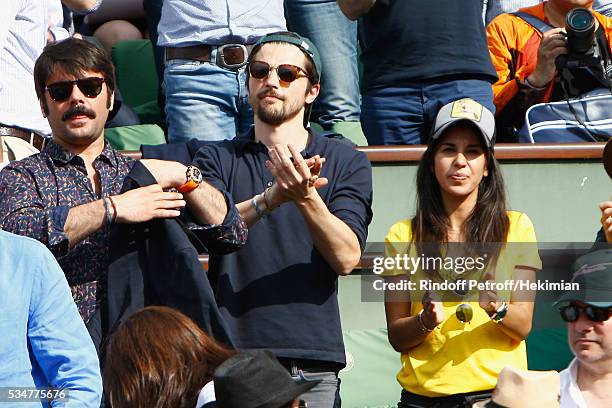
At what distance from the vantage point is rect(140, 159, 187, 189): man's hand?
4402 millimetres

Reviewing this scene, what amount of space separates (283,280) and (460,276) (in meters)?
0.68

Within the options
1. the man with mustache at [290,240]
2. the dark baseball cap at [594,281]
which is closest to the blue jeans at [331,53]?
the man with mustache at [290,240]

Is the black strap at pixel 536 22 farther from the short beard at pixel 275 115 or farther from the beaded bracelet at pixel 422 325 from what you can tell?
the beaded bracelet at pixel 422 325

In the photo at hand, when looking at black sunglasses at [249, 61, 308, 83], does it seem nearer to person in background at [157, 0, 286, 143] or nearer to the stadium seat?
person in background at [157, 0, 286, 143]

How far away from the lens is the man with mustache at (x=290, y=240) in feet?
14.9

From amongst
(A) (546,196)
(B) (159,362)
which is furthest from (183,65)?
(B) (159,362)

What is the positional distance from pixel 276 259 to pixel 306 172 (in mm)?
412

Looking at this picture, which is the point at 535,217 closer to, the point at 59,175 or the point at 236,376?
the point at 59,175

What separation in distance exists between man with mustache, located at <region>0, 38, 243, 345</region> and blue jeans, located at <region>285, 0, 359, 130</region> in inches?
76.4

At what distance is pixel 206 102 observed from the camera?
19.8ft

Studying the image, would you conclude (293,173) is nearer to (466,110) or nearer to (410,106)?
(466,110)

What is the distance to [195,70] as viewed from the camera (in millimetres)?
6070

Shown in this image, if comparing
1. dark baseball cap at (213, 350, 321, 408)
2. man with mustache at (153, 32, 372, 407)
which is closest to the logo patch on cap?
man with mustache at (153, 32, 372, 407)

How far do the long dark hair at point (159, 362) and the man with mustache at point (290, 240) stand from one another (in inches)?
45.0
